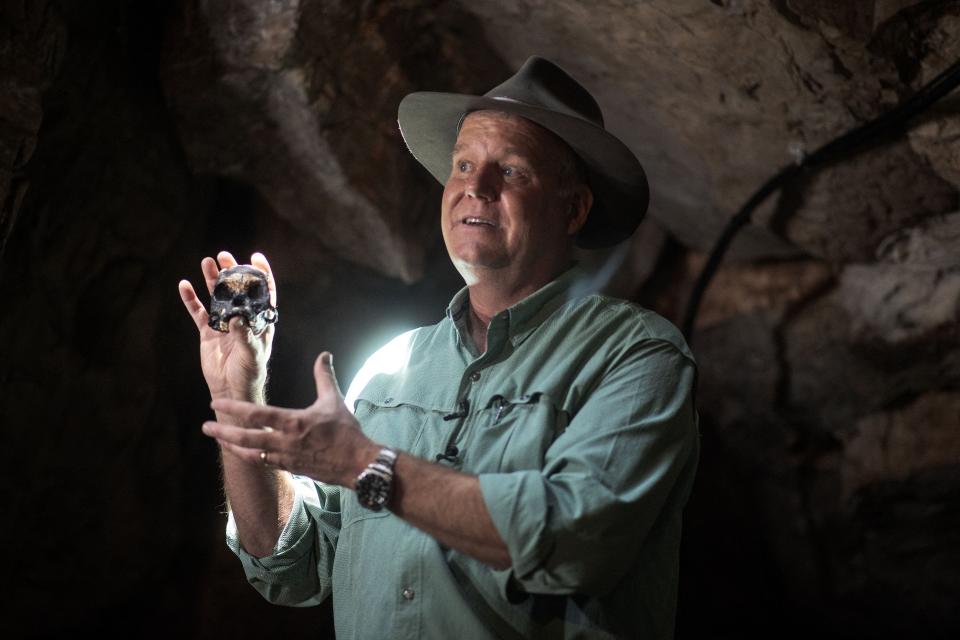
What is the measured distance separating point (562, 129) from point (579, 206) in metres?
0.24

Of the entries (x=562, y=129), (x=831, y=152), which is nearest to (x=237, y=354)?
(x=562, y=129)

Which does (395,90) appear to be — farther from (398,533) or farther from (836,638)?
(836,638)

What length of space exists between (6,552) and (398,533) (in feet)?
5.90

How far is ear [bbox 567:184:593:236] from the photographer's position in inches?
108

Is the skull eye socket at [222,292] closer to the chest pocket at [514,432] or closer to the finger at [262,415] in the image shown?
the finger at [262,415]

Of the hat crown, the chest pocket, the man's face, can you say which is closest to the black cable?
the hat crown

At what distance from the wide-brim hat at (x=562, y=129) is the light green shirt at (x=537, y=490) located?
0.38 meters

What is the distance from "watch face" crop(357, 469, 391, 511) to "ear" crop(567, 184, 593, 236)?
1.07m

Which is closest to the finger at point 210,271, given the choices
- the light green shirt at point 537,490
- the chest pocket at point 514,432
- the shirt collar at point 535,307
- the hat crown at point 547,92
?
the light green shirt at point 537,490

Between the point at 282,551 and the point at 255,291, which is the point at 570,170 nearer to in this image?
the point at 255,291

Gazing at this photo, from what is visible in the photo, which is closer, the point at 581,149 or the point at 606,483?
the point at 606,483

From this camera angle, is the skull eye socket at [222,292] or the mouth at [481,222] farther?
the mouth at [481,222]

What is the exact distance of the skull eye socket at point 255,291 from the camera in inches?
92.4

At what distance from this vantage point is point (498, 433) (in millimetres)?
2229
